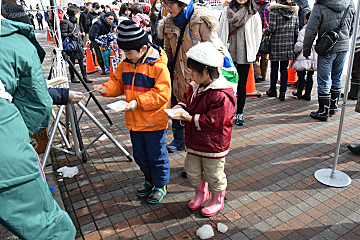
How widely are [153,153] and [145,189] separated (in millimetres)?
546

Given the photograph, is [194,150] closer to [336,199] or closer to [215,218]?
[215,218]

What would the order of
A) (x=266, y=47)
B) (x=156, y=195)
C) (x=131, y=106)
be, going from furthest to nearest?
1. (x=266, y=47)
2. (x=156, y=195)
3. (x=131, y=106)

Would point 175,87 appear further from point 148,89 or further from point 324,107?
point 324,107

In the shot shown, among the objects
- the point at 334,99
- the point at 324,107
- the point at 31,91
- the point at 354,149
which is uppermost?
the point at 31,91

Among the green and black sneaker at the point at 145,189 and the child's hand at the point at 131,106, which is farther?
the green and black sneaker at the point at 145,189

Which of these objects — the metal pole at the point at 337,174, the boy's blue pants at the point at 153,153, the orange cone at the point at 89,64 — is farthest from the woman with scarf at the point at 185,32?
the orange cone at the point at 89,64

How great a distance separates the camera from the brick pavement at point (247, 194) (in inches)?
111

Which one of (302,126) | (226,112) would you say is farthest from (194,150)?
(302,126)

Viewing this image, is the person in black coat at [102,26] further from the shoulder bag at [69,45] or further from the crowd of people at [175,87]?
the crowd of people at [175,87]

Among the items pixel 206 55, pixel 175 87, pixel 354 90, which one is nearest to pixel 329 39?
pixel 354 90

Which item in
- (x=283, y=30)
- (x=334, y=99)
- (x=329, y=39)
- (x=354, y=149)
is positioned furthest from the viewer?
(x=283, y=30)

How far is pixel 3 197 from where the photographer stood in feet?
4.79

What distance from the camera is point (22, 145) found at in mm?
1535

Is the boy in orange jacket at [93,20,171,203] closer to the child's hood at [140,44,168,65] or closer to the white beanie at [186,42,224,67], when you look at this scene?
the child's hood at [140,44,168,65]
